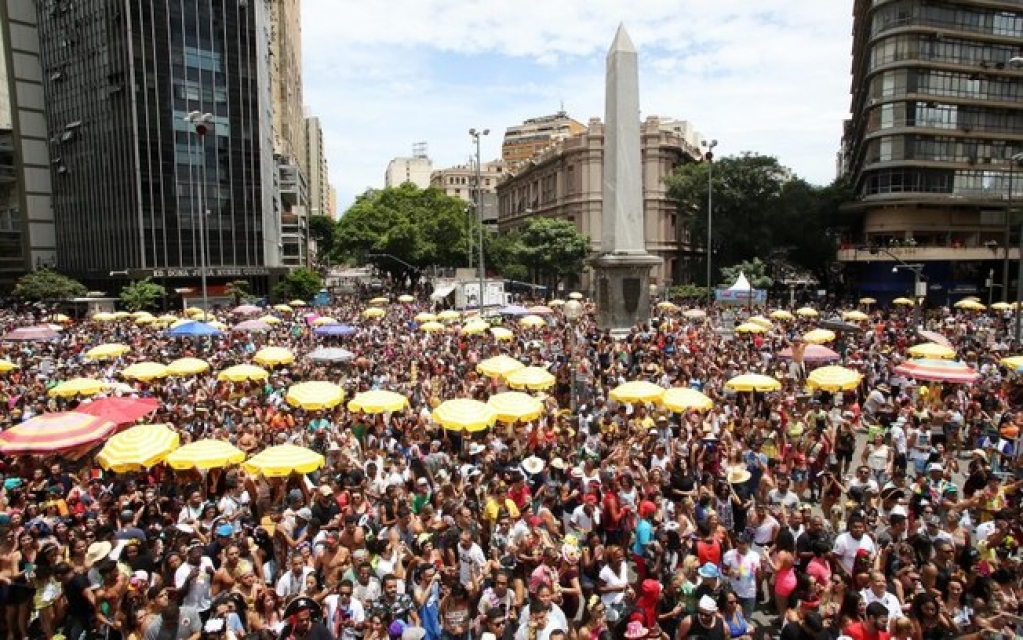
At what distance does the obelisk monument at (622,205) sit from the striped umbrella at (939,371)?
11.5 meters

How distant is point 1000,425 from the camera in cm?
1274

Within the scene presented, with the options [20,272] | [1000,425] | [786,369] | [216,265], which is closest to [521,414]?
[1000,425]

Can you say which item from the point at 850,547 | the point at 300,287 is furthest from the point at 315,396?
the point at 300,287

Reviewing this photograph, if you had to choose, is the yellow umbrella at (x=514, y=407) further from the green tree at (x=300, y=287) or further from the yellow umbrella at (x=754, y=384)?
the green tree at (x=300, y=287)

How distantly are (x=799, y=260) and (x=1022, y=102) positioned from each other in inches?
718

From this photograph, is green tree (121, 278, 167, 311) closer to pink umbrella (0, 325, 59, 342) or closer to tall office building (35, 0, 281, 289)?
tall office building (35, 0, 281, 289)

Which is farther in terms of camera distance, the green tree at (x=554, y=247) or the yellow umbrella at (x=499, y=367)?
the green tree at (x=554, y=247)

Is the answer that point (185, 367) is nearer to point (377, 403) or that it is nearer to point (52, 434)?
point (52, 434)

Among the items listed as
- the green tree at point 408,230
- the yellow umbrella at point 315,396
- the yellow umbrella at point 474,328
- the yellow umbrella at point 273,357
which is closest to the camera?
the yellow umbrella at point 315,396

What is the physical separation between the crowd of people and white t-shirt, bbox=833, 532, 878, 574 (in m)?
0.03

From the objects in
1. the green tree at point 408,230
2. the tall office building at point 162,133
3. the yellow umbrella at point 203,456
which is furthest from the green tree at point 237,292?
the yellow umbrella at point 203,456

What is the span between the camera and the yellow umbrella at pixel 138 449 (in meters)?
9.65

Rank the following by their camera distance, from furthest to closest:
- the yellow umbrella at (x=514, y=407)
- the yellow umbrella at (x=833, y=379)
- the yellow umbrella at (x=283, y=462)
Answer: the yellow umbrella at (x=833, y=379), the yellow umbrella at (x=514, y=407), the yellow umbrella at (x=283, y=462)

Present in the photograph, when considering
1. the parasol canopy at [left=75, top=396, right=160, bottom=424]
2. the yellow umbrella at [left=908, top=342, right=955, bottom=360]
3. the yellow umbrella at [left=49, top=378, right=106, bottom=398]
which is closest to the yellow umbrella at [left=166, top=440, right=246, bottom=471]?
the parasol canopy at [left=75, top=396, right=160, bottom=424]
